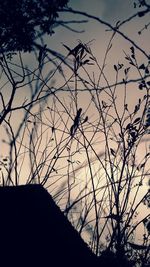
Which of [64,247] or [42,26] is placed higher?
[42,26]

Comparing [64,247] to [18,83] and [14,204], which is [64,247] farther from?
[18,83]

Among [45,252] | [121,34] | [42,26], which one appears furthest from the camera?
[42,26]

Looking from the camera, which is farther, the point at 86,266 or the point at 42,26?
the point at 42,26

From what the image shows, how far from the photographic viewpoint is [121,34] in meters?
6.03

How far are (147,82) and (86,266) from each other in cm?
431

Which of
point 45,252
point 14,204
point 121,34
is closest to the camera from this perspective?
point 45,252

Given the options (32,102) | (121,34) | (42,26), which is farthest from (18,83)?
(121,34)

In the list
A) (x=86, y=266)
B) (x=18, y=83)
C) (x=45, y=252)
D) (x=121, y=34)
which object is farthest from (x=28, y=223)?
(x=121, y=34)

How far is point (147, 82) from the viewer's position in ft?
23.8

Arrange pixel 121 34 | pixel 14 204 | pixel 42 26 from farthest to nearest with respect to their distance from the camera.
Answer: pixel 42 26
pixel 121 34
pixel 14 204

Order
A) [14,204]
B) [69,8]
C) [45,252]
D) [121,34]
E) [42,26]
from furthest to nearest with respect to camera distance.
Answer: [42,26], [69,8], [121,34], [14,204], [45,252]

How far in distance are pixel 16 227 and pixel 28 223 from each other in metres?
0.15

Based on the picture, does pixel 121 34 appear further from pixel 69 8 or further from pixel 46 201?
Result: pixel 46 201

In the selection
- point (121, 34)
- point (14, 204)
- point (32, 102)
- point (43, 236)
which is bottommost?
point (43, 236)
